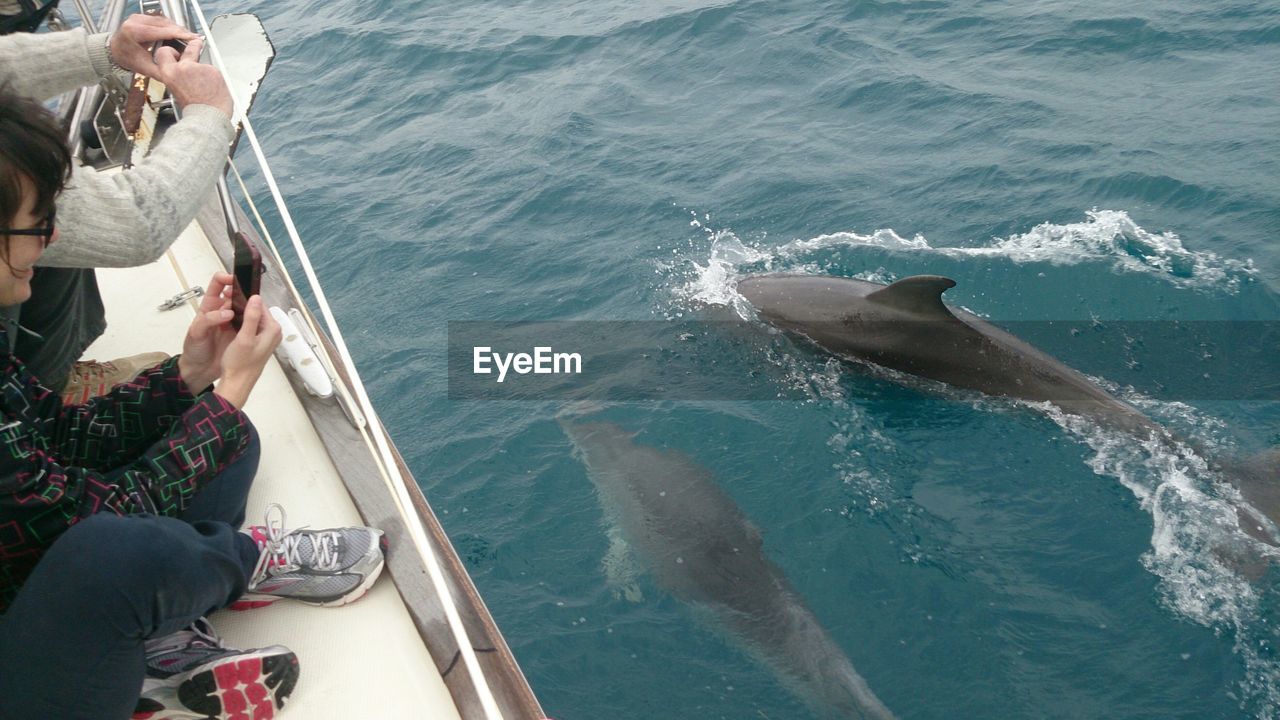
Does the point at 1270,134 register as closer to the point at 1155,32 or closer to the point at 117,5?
the point at 1155,32

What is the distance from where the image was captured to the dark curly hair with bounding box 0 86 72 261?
256 centimetres

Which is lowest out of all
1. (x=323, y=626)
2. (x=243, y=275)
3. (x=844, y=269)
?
(x=844, y=269)

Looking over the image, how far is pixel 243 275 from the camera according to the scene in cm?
347

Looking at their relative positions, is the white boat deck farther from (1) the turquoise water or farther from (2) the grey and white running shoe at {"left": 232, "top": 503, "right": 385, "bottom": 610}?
(1) the turquoise water

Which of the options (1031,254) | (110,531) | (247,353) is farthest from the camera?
(1031,254)

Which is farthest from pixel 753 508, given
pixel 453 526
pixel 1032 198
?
pixel 1032 198

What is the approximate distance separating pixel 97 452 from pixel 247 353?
873mm

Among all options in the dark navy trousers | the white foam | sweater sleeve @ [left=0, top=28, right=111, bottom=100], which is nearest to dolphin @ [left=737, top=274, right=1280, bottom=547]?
the white foam

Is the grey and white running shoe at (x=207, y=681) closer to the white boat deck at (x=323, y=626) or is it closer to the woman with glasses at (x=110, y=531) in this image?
the woman with glasses at (x=110, y=531)

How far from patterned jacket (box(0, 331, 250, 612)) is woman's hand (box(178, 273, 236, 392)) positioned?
6cm

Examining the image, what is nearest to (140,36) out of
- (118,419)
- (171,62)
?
(171,62)

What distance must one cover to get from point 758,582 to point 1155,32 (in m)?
10.8

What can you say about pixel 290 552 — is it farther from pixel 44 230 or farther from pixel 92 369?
pixel 92 369

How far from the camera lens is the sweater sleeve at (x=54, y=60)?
162 inches
